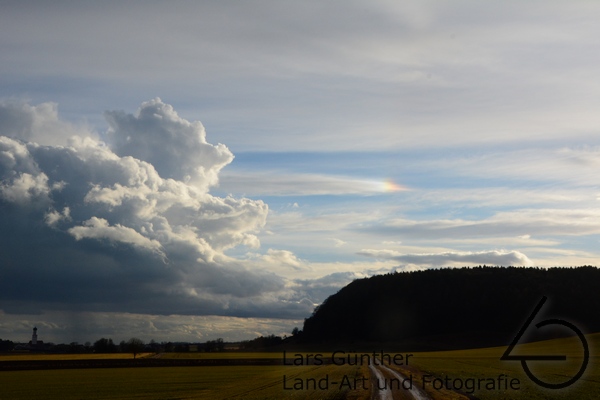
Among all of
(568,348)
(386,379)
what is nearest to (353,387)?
(386,379)

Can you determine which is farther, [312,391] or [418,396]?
[312,391]

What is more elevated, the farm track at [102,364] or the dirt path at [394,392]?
the dirt path at [394,392]

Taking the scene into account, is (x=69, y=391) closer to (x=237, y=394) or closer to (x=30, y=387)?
(x=30, y=387)

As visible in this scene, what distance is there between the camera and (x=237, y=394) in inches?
2147

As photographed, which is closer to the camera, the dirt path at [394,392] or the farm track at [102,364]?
the dirt path at [394,392]

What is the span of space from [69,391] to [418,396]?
40436mm

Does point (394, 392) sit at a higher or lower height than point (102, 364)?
higher

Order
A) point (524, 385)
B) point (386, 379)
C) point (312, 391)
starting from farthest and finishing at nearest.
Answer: point (386, 379), point (524, 385), point (312, 391)

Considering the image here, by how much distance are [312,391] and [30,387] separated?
40.6m

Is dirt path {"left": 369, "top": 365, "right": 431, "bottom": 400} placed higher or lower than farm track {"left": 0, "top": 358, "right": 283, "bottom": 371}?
higher

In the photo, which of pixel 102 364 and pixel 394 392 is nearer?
pixel 394 392

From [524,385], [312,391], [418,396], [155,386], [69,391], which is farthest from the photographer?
[155,386]

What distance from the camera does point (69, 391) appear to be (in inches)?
2662

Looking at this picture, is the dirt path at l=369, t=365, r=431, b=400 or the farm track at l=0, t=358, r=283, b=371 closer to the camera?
the dirt path at l=369, t=365, r=431, b=400
